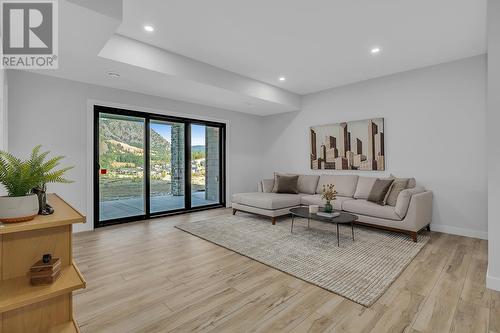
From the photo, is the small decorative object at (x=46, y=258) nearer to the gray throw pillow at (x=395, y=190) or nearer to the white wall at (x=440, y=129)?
the gray throw pillow at (x=395, y=190)

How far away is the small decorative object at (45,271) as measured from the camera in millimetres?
1105

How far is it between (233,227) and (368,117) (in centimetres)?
334

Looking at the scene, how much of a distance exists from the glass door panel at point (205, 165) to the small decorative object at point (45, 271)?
4.42m

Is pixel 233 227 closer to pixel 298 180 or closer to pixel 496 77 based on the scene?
pixel 298 180

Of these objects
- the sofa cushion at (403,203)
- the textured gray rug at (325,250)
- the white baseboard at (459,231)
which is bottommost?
the textured gray rug at (325,250)

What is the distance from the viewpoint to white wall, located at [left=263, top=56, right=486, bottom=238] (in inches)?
144

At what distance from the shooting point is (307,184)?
5.43 m

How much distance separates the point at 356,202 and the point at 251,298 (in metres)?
2.78

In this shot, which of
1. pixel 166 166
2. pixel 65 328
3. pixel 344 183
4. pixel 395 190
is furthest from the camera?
pixel 166 166

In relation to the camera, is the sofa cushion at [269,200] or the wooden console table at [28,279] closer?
the wooden console table at [28,279]

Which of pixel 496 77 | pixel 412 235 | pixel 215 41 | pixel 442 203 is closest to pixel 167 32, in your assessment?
pixel 215 41

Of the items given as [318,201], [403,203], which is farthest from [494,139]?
[318,201]

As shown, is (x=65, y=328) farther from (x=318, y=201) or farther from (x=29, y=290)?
(x=318, y=201)

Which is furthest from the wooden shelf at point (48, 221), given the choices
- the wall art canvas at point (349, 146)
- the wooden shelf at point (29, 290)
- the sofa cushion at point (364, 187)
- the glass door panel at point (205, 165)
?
the wall art canvas at point (349, 146)
